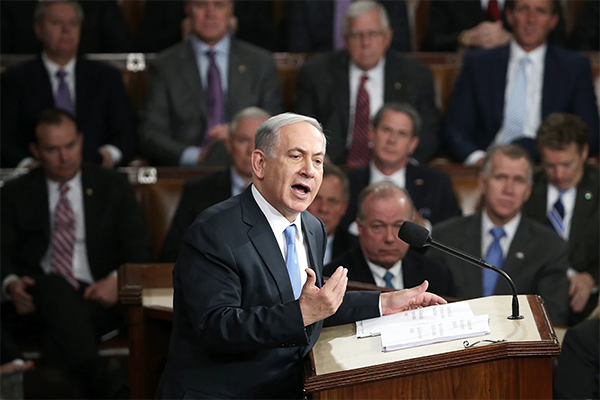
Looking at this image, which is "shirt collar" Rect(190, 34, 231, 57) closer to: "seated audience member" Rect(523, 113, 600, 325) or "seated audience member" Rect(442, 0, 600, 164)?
"seated audience member" Rect(442, 0, 600, 164)

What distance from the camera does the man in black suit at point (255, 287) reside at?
162 cm

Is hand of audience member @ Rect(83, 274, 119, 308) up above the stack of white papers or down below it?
below

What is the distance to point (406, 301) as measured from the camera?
1.87 m

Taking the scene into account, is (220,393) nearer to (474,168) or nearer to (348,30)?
(474,168)

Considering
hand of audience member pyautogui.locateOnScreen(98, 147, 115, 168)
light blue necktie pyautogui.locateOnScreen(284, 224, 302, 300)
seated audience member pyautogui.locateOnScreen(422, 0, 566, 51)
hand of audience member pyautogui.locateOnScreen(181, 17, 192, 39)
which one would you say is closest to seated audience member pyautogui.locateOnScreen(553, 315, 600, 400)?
light blue necktie pyautogui.locateOnScreen(284, 224, 302, 300)

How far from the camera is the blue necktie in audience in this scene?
138 inches

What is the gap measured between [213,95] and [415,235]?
2.31 metres

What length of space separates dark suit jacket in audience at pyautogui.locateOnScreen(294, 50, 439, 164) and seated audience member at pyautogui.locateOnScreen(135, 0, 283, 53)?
572 millimetres

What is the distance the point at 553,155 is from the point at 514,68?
0.69m

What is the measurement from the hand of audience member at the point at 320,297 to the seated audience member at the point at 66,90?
2.46 meters

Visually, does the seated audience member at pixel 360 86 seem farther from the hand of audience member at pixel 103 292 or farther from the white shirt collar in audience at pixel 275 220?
the white shirt collar in audience at pixel 275 220

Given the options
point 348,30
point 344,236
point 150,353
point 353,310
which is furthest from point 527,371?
point 348,30

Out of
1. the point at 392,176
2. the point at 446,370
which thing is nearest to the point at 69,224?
the point at 392,176

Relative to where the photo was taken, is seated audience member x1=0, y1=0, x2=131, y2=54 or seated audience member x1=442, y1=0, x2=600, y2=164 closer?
seated audience member x1=442, y1=0, x2=600, y2=164
